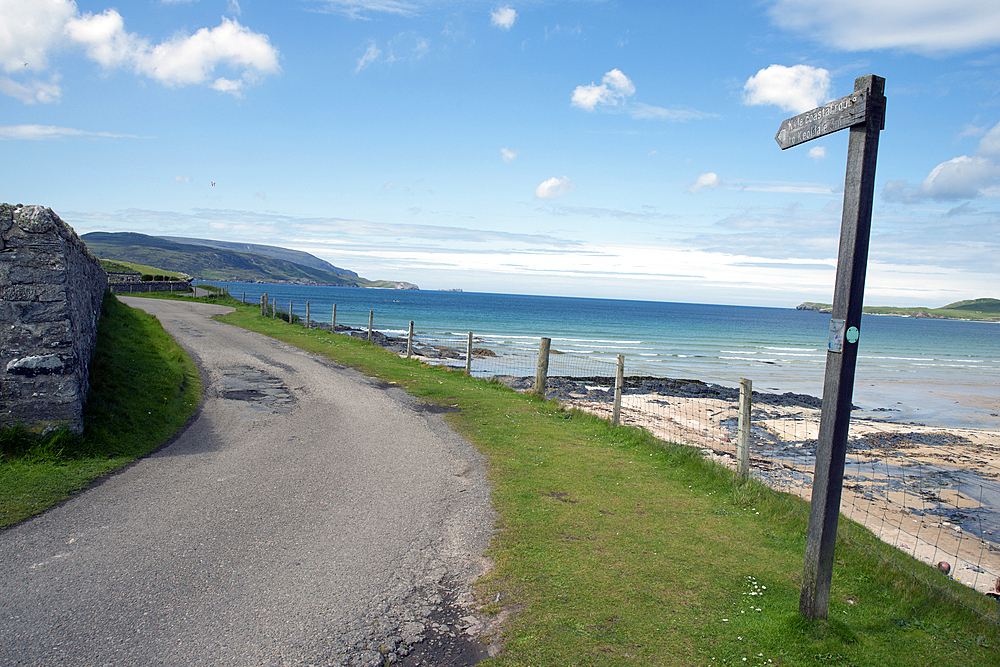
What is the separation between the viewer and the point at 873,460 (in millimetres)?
A: 14031

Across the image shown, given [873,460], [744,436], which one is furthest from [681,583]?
[873,460]

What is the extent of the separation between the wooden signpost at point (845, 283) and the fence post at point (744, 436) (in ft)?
12.2

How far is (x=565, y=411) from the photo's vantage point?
12.9 meters

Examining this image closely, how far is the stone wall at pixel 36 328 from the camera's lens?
720 cm

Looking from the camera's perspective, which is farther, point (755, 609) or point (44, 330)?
point (44, 330)

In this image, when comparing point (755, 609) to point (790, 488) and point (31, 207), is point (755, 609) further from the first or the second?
point (31, 207)

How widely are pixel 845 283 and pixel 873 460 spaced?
12841mm

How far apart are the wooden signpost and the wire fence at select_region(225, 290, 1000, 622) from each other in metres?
1.67

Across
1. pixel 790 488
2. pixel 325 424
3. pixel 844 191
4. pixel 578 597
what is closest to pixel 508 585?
pixel 578 597

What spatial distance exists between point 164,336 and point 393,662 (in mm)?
17719

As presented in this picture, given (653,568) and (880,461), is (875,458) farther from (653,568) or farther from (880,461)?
(653,568)

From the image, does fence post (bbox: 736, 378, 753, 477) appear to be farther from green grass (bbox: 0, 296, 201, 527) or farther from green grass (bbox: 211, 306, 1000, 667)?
green grass (bbox: 0, 296, 201, 527)

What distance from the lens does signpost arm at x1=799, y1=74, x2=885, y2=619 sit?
374 cm

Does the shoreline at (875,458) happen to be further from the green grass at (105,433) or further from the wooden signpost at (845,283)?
the green grass at (105,433)
